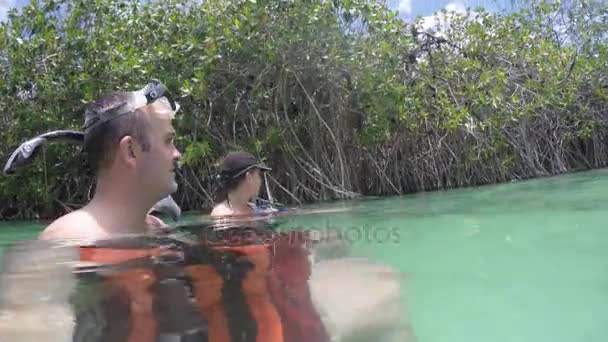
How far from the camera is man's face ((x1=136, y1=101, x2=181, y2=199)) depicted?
1.61m

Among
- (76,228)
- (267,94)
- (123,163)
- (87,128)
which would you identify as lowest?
(76,228)

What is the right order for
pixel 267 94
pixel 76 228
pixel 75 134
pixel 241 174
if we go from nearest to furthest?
pixel 76 228, pixel 75 134, pixel 241 174, pixel 267 94

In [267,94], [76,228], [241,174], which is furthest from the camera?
[267,94]

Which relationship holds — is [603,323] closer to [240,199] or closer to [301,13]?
[240,199]

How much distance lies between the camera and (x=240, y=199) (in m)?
3.37

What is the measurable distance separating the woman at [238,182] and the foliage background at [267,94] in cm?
236

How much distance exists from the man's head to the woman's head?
1.68 meters

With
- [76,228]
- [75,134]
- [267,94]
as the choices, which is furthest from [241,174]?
[267,94]

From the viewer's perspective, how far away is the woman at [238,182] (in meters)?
3.34

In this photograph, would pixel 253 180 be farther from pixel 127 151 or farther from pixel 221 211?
pixel 127 151

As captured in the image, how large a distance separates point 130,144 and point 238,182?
180 centimetres

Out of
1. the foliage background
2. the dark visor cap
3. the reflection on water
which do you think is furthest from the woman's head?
the foliage background

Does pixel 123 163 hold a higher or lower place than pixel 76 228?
higher

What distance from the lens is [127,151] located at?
1588 mm
